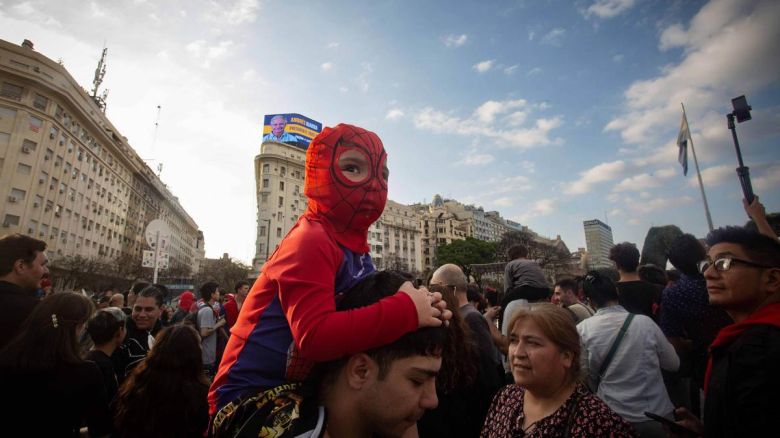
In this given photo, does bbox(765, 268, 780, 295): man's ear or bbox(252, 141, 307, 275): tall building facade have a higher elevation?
bbox(252, 141, 307, 275): tall building facade

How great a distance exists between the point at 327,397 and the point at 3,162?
1915 inches

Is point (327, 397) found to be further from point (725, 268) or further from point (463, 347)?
point (725, 268)

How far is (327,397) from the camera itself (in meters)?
1.49

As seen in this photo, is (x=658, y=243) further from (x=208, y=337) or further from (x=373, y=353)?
(x=208, y=337)

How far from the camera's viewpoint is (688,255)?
3932 millimetres

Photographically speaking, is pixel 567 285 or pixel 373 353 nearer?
pixel 373 353

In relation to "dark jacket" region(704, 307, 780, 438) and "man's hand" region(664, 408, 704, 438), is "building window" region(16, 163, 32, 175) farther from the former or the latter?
"dark jacket" region(704, 307, 780, 438)

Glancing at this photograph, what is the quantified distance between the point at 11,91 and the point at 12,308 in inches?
1922

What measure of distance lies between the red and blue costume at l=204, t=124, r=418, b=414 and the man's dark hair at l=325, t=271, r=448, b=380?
73 millimetres

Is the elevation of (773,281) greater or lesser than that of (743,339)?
greater

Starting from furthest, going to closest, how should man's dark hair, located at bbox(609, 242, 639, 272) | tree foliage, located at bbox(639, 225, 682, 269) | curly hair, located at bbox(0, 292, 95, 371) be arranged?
tree foliage, located at bbox(639, 225, 682, 269), man's dark hair, located at bbox(609, 242, 639, 272), curly hair, located at bbox(0, 292, 95, 371)

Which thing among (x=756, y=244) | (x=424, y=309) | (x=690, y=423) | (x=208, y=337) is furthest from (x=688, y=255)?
(x=208, y=337)

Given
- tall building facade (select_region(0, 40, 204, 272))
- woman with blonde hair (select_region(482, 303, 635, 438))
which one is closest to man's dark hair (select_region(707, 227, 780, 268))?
woman with blonde hair (select_region(482, 303, 635, 438))

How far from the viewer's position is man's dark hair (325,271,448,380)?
4.81 ft
